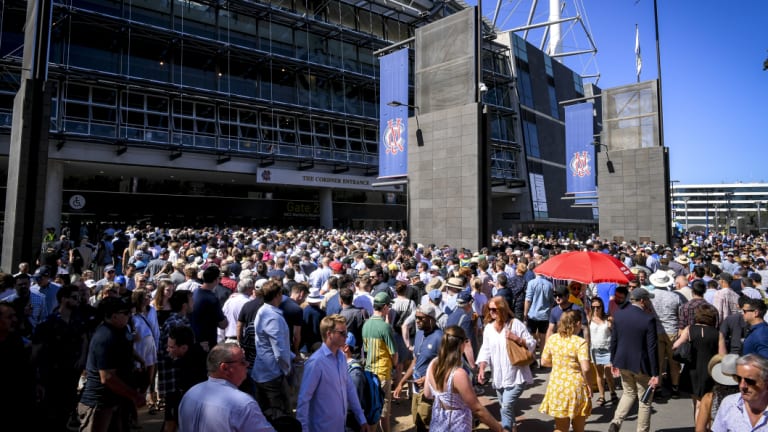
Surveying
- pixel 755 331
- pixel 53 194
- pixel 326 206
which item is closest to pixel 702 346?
pixel 755 331

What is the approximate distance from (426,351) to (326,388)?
1575 millimetres

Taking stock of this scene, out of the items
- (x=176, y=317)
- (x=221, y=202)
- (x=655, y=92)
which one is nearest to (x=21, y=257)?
(x=176, y=317)

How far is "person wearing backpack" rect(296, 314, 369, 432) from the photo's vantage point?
12.5 feet

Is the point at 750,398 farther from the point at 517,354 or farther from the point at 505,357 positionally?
the point at 505,357

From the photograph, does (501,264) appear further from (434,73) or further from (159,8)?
(159,8)

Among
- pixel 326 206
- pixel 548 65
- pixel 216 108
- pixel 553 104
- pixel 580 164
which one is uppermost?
pixel 548 65

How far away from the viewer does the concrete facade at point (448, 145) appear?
17.5 meters

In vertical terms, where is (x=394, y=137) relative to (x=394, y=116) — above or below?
below

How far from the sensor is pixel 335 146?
1437 inches

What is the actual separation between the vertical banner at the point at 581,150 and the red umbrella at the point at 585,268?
2347cm

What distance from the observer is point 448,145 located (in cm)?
1855

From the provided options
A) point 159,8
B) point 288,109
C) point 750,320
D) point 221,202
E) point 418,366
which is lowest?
point 418,366

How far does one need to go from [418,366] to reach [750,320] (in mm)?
3759

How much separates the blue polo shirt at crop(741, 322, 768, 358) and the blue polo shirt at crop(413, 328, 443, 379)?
10.6ft
